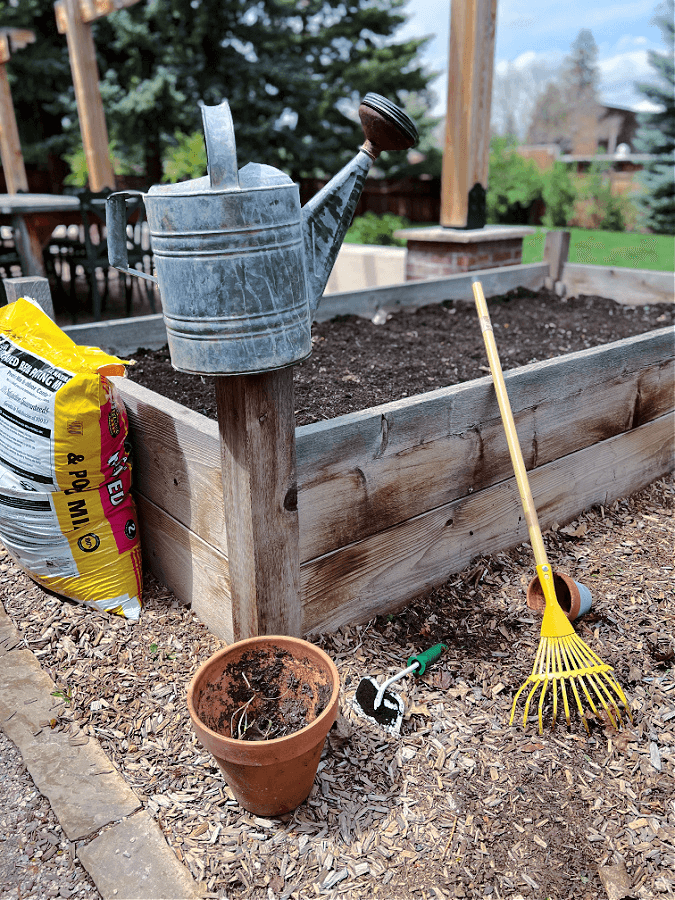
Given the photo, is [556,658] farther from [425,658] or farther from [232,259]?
[232,259]

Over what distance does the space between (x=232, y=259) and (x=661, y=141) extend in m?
16.0

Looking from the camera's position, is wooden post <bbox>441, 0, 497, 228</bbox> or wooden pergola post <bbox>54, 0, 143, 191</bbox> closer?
wooden post <bbox>441, 0, 497, 228</bbox>

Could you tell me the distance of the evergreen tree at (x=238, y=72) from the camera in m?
11.0

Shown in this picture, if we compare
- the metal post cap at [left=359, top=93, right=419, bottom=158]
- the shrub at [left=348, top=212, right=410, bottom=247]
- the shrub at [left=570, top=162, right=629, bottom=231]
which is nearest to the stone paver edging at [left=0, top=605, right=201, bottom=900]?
the metal post cap at [left=359, top=93, right=419, bottom=158]

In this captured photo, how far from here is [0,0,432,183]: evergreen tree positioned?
10969 millimetres

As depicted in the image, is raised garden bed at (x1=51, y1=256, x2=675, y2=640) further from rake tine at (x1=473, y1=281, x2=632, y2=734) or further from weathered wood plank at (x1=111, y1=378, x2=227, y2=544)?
rake tine at (x1=473, y1=281, x2=632, y2=734)

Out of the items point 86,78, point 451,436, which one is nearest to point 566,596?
point 451,436

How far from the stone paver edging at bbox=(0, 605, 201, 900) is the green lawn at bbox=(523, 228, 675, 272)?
7.01 meters

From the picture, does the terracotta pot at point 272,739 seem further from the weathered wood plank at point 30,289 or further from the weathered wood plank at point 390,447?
the weathered wood plank at point 30,289

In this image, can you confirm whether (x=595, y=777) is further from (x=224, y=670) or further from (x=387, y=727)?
(x=224, y=670)

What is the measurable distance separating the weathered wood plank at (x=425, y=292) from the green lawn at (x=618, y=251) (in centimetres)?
331

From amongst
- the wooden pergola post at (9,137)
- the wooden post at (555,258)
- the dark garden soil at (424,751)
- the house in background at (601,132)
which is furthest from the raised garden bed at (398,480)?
the house in background at (601,132)

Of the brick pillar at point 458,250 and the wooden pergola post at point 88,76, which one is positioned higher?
the wooden pergola post at point 88,76

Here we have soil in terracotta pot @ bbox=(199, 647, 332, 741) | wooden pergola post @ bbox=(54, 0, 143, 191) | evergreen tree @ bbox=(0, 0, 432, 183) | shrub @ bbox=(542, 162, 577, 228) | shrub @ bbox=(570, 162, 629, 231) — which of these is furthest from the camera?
shrub @ bbox=(570, 162, 629, 231)
